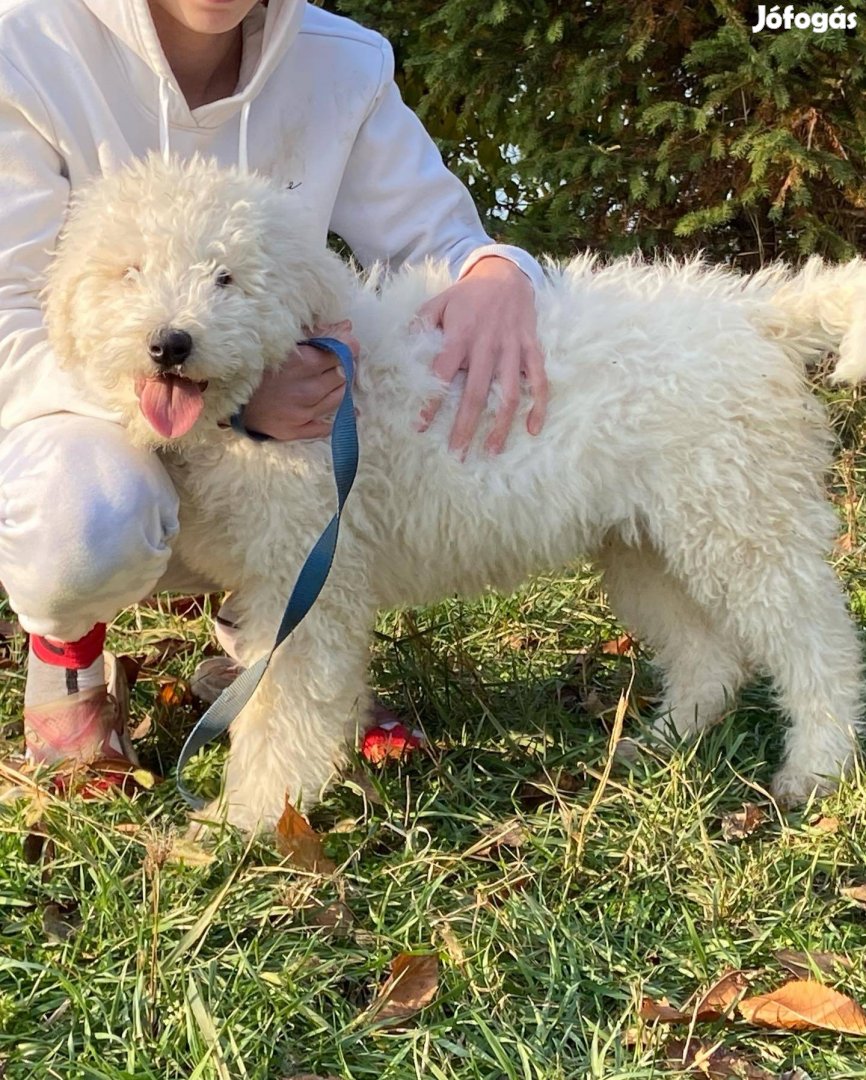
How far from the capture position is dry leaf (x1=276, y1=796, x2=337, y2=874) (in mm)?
2406

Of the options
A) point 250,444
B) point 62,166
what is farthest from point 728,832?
point 62,166

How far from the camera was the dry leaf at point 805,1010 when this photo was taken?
195 centimetres

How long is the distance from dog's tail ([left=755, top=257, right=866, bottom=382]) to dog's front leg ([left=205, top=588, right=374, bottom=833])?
119cm

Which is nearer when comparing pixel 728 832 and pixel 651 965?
pixel 651 965

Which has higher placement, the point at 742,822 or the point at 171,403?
the point at 171,403

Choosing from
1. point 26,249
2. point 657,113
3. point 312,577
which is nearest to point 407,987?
point 312,577

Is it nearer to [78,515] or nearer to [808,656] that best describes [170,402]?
[78,515]

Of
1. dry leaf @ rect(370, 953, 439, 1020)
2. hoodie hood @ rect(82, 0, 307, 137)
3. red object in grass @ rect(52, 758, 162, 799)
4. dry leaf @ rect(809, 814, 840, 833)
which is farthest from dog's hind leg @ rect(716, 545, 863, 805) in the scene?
hoodie hood @ rect(82, 0, 307, 137)

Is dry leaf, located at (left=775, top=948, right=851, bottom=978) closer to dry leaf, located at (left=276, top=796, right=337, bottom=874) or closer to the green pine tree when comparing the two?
dry leaf, located at (left=276, top=796, right=337, bottom=874)

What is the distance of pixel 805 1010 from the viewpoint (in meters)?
1.99

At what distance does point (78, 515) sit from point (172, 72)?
107cm

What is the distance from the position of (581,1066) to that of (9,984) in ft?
3.34

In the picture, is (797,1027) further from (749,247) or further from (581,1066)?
(749,247)

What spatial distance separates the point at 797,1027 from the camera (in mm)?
1979
